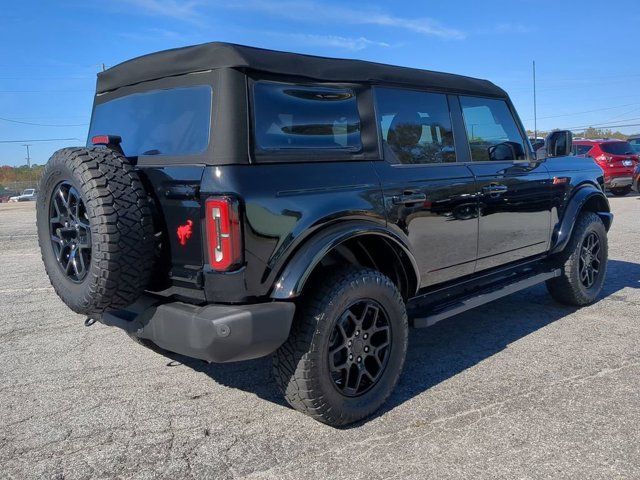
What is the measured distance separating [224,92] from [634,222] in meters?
10.8

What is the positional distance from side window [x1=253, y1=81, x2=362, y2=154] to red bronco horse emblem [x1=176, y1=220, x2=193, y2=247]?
1.70ft

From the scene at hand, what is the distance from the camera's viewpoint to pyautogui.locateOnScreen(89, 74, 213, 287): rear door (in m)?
2.72

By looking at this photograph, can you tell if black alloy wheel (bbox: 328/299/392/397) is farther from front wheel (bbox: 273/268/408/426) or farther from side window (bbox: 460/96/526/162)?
side window (bbox: 460/96/526/162)

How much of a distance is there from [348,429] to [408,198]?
1.39 m

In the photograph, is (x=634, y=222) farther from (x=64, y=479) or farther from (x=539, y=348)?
(x=64, y=479)

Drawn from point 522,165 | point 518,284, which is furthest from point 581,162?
point 518,284

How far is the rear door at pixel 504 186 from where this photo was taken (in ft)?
13.4

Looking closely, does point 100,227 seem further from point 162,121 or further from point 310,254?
point 310,254

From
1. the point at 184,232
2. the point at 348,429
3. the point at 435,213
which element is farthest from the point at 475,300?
the point at 184,232

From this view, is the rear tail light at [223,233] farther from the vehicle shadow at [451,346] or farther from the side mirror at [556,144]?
the side mirror at [556,144]

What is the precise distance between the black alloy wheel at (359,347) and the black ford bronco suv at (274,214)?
12 millimetres

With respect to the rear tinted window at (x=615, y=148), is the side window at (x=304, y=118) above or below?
below

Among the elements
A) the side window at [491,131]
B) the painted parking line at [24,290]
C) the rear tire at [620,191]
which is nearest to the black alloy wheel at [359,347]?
the side window at [491,131]

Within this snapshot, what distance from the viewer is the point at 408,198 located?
3.39 meters
